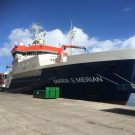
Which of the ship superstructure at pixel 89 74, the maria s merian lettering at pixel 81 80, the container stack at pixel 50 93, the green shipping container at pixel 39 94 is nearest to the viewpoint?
the ship superstructure at pixel 89 74

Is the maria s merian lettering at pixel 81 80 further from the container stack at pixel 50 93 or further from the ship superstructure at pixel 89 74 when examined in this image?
the container stack at pixel 50 93

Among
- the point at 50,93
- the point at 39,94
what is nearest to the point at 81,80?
the point at 50,93

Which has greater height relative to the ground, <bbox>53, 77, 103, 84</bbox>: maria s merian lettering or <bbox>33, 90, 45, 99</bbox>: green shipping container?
<bbox>53, 77, 103, 84</bbox>: maria s merian lettering

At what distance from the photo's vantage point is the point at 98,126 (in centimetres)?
1109

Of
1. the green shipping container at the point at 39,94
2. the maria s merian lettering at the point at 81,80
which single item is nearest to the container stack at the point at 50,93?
the green shipping container at the point at 39,94

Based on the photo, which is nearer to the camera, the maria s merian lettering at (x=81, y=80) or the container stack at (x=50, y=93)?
the maria s merian lettering at (x=81, y=80)

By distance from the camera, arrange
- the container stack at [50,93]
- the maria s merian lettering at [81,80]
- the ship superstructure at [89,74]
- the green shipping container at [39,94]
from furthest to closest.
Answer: the green shipping container at [39,94] → the container stack at [50,93] → the maria s merian lettering at [81,80] → the ship superstructure at [89,74]

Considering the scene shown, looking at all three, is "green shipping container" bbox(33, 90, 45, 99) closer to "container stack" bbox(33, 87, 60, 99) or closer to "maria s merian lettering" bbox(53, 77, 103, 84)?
"container stack" bbox(33, 87, 60, 99)

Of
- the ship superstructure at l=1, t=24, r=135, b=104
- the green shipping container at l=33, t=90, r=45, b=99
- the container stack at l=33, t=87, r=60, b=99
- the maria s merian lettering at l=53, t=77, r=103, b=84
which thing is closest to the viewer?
the ship superstructure at l=1, t=24, r=135, b=104

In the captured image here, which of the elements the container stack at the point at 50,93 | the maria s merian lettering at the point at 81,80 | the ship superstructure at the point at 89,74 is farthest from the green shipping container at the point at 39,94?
the maria s merian lettering at the point at 81,80

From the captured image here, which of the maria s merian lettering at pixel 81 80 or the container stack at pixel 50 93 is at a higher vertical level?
the maria s merian lettering at pixel 81 80

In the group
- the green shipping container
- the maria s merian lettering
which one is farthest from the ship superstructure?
the green shipping container

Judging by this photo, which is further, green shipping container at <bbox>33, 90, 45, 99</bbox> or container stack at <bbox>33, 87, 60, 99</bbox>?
green shipping container at <bbox>33, 90, 45, 99</bbox>

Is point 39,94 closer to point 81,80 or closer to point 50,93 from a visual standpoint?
point 50,93
